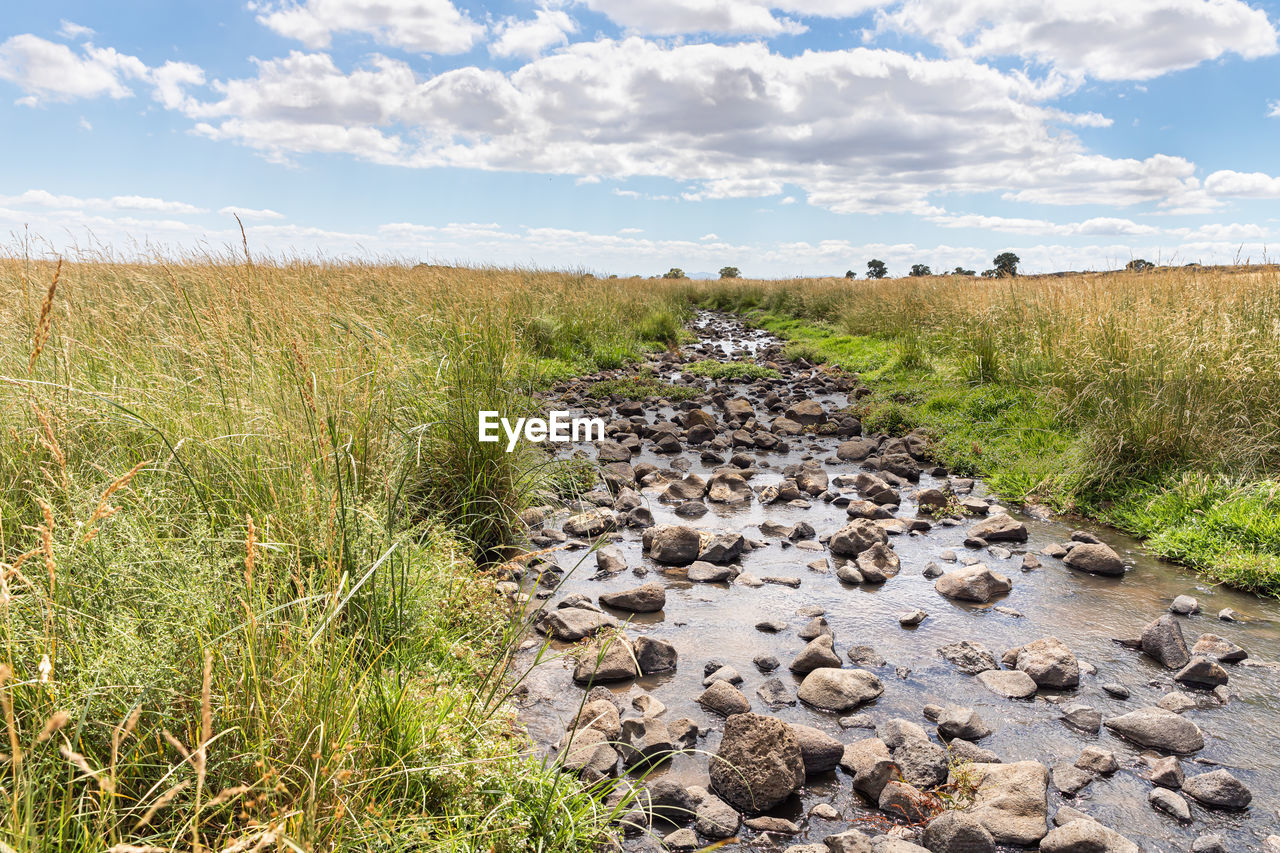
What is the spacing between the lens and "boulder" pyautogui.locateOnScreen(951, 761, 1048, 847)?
2.81 m

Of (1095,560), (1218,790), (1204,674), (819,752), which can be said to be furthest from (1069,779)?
(1095,560)

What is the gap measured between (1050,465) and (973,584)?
3.04 m

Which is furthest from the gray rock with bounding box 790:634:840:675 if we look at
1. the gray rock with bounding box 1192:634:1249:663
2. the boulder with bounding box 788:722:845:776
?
the gray rock with bounding box 1192:634:1249:663

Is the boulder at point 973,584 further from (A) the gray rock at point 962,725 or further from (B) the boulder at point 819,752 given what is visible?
(B) the boulder at point 819,752

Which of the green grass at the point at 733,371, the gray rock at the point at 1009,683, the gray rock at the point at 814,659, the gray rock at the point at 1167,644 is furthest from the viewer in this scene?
the green grass at the point at 733,371

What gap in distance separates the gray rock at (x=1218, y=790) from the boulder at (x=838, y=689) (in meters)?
1.32

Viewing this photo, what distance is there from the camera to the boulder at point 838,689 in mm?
3686

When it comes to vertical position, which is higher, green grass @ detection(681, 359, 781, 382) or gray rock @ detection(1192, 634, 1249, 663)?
green grass @ detection(681, 359, 781, 382)

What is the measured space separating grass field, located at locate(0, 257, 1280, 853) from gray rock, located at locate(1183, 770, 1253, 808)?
8.57ft

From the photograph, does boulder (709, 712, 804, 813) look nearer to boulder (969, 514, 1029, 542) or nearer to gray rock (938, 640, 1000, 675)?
gray rock (938, 640, 1000, 675)

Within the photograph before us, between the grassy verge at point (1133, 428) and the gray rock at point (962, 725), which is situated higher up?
the grassy verge at point (1133, 428)

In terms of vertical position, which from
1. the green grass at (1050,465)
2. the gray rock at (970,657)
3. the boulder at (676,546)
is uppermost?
the green grass at (1050,465)

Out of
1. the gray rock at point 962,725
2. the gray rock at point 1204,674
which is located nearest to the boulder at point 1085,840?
the gray rock at point 962,725

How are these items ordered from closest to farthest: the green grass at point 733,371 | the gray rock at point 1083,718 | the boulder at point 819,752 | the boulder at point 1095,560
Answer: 1. the boulder at point 819,752
2. the gray rock at point 1083,718
3. the boulder at point 1095,560
4. the green grass at point 733,371
